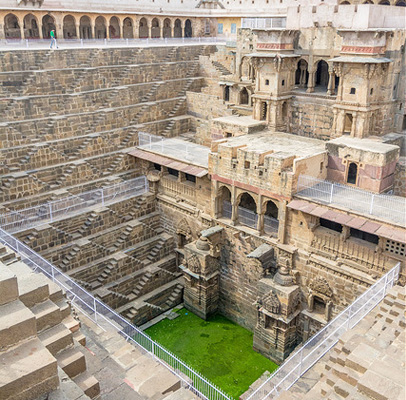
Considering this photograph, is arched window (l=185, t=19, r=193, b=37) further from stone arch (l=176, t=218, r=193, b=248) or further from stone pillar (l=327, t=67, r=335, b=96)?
stone arch (l=176, t=218, r=193, b=248)

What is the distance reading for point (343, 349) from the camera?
38.9 feet

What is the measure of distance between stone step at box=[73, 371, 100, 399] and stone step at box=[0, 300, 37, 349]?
5.83 ft

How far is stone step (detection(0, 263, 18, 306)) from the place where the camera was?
22.8ft

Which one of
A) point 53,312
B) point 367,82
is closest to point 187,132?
point 367,82

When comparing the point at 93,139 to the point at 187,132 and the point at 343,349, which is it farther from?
the point at 343,349

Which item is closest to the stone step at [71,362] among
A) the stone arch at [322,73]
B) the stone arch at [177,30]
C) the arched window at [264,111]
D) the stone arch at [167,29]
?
the arched window at [264,111]

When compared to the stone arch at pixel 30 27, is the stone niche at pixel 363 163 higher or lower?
lower

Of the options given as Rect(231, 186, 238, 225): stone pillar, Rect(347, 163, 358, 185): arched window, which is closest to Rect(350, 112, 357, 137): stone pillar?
Rect(347, 163, 358, 185): arched window

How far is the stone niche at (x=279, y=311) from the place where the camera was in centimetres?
1836

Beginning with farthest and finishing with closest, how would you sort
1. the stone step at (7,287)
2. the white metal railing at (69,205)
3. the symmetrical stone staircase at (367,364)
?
1. the white metal railing at (69,205)
2. the symmetrical stone staircase at (367,364)
3. the stone step at (7,287)

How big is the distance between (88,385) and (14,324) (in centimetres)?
227

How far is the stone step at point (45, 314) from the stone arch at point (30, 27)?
32.8 metres

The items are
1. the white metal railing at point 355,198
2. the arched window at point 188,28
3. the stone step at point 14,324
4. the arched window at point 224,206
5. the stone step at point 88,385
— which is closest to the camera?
the stone step at point 14,324

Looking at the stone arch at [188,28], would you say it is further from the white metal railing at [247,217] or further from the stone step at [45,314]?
the stone step at [45,314]
